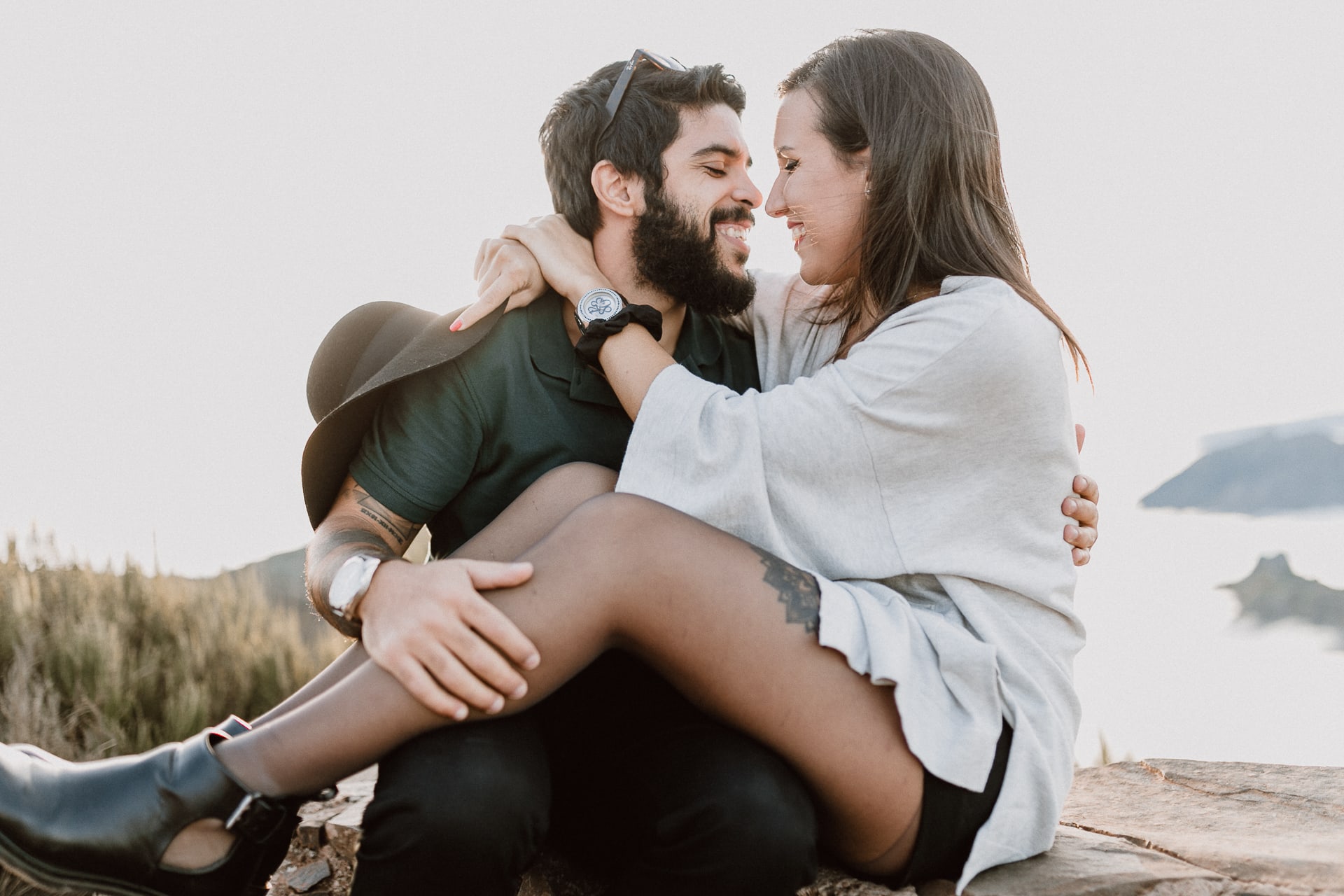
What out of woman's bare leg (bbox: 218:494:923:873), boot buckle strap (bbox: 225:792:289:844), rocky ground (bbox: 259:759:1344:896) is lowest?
rocky ground (bbox: 259:759:1344:896)

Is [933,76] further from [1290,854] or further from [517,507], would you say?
[1290,854]

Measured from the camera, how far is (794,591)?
75.4 inches

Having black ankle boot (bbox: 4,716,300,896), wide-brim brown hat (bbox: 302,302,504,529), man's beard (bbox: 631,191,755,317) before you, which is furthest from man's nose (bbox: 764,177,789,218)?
black ankle boot (bbox: 4,716,300,896)

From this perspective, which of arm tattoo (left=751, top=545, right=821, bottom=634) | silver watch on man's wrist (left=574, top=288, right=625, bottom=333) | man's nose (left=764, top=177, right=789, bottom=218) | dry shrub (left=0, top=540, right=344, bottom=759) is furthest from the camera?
dry shrub (left=0, top=540, right=344, bottom=759)

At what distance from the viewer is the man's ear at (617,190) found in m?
3.07

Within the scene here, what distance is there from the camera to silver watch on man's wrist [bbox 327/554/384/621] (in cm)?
208

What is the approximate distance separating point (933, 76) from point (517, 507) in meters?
1.32

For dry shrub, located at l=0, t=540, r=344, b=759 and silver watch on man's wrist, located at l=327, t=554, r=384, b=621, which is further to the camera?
dry shrub, located at l=0, t=540, r=344, b=759

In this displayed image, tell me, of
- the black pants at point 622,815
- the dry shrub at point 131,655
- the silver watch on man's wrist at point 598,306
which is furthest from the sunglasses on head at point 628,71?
the dry shrub at point 131,655

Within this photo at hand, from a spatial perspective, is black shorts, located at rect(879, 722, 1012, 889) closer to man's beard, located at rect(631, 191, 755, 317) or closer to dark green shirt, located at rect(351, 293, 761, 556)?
dark green shirt, located at rect(351, 293, 761, 556)

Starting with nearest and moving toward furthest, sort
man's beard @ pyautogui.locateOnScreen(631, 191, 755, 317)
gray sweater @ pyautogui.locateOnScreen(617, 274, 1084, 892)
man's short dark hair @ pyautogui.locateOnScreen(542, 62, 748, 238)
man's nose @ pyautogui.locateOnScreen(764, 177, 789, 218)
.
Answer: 1. gray sweater @ pyautogui.locateOnScreen(617, 274, 1084, 892)
2. man's nose @ pyautogui.locateOnScreen(764, 177, 789, 218)
3. man's beard @ pyautogui.locateOnScreen(631, 191, 755, 317)
4. man's short dark hair @ pyautogui.locateOnScreen(542, 62, 748, 238)

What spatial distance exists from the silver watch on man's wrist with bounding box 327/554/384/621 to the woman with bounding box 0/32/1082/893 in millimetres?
184

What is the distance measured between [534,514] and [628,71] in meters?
1.42

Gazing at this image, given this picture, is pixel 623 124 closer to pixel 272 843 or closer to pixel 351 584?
pixel 351 584
